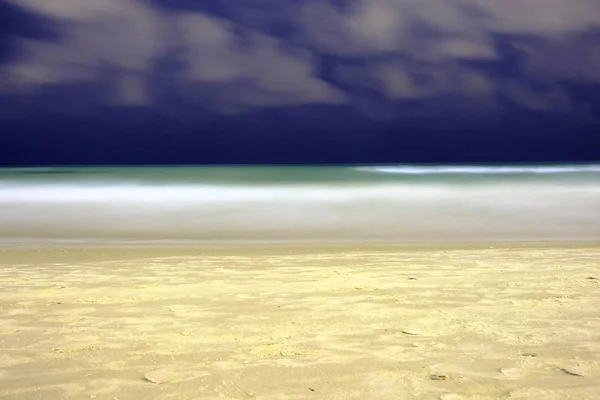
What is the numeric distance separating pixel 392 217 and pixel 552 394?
1177cm

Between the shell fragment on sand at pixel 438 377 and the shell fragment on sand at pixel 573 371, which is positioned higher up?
the shell fragment on sand at pixel 573 371

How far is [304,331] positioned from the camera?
3.77 metres

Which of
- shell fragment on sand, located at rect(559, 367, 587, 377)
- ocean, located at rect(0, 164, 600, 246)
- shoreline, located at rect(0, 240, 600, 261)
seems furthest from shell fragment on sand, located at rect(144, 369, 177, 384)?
ocean, located at rect(0, 164, 600, 246)

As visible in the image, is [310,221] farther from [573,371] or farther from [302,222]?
[573,371]

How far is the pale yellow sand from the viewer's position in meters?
2.88

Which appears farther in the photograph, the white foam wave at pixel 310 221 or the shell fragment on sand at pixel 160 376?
the white foam wave at pixel 310 221

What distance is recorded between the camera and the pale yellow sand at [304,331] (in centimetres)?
288

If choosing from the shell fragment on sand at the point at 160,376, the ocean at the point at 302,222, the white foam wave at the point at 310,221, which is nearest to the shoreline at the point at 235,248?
the ocean at the point at 302,222

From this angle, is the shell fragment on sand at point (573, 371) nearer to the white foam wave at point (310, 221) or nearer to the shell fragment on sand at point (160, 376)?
the shell fragment on sand at point (160, 376)

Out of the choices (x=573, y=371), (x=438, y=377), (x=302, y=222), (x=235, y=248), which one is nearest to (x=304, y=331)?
(x=438, y=377)

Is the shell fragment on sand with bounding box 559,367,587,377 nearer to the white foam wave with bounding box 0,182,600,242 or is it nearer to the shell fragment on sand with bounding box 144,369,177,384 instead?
the shell fragment on sand with bounding box 144,369,177,384

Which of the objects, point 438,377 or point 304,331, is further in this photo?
point 304,331

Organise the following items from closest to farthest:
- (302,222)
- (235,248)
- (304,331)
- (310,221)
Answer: (304,331)
(235,248)
(302,222)
(310,221)

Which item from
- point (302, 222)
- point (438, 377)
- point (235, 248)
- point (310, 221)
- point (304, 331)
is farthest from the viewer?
point (310, 221)
